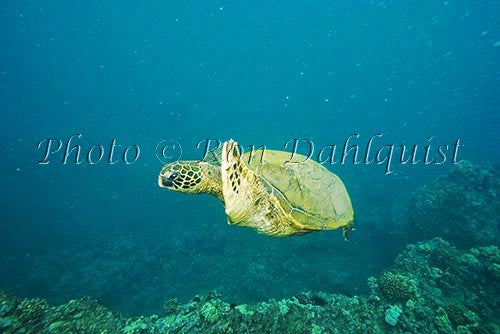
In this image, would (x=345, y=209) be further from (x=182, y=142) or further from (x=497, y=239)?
(x=182, y=142)

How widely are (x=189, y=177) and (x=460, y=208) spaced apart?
10131 mm

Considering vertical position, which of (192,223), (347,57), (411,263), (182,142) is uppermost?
(347,57)

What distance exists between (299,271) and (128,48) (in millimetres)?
139698

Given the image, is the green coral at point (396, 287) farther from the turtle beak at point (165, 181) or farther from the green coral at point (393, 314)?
the turtle beak at point (165, 181)

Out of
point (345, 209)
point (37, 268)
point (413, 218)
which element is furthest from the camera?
point (37, 268)

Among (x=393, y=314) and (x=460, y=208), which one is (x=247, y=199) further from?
(x=460, y=208)

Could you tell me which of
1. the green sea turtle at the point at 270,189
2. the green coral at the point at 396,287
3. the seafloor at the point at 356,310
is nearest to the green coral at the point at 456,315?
the seafloor at the point at 356,310

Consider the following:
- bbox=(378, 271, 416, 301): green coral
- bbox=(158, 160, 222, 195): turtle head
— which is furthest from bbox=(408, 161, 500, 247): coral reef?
bbox=(158, 160, 222, 195): turtle head

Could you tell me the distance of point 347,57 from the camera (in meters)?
126

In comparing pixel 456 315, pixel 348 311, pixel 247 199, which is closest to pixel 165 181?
pixel 247 199

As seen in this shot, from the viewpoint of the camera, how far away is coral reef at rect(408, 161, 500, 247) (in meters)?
8.04

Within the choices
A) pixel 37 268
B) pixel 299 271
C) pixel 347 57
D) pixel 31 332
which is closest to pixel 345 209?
pixel 31 332

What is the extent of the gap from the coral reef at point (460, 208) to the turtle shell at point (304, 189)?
6.61 metres

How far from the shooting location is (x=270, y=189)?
337cm
